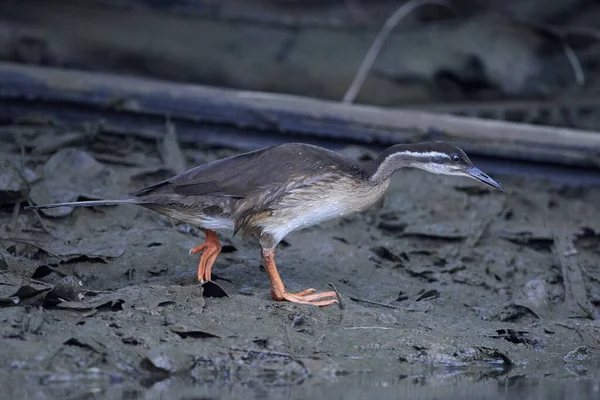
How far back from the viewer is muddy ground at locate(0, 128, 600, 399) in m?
6.38

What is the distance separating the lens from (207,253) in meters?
7.71

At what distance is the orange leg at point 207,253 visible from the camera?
7.62m

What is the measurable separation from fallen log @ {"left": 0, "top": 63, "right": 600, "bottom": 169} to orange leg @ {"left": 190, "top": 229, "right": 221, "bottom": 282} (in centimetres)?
260

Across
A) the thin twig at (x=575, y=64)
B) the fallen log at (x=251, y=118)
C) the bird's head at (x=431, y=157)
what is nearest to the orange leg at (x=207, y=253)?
the bird's head at (x=431, y=157)

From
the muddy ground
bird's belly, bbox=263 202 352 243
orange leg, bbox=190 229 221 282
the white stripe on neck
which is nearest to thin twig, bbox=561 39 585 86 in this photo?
the muddy ground

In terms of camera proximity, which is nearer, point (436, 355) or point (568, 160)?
point (436, 355)

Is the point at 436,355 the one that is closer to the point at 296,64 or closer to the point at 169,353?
the point at 169,353

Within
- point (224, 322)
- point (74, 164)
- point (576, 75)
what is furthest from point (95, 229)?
point (576, 75)

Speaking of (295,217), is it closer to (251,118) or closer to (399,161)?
(399,161)

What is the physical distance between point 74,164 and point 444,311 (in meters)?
3.74

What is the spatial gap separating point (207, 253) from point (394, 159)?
62.8 inches

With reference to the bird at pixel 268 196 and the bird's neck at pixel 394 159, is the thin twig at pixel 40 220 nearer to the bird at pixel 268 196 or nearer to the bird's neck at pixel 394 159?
the bird at pixel 268 196

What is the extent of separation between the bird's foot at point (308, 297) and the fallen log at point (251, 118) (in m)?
2.98

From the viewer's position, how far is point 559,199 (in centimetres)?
1016
